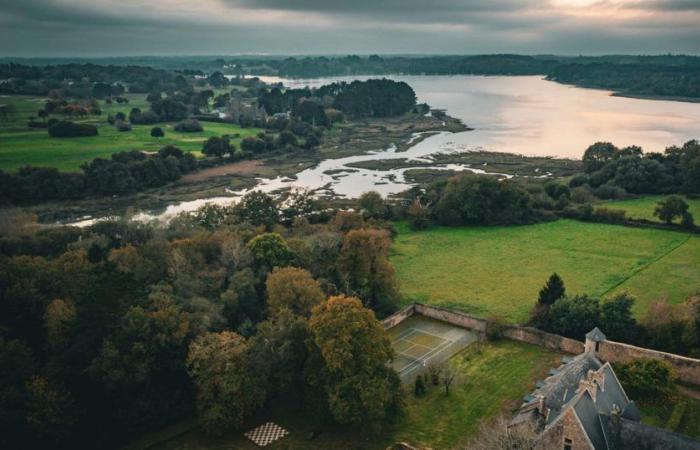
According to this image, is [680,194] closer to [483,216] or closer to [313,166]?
[483,216]

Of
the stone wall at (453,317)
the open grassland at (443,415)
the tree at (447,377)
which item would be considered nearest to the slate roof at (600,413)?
the open grassland at (443,415)

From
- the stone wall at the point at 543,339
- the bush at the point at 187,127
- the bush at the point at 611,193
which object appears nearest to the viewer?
the stone wall at the point at 543,339

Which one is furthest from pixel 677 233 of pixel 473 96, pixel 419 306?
pixel 473 96

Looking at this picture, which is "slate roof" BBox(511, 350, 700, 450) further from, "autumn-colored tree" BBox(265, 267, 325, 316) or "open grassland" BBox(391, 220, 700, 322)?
"open grassland" BBox(391, 220, 700, 322)

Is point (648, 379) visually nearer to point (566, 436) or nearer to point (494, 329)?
point (494, 329)

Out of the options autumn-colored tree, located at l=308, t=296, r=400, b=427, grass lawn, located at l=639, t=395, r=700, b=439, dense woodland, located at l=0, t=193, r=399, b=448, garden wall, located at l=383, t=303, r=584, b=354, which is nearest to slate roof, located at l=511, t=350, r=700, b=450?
grass lawn, located at l=639, t=395, r=700, b=439

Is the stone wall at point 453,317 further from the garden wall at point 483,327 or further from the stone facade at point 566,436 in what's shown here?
the stone facade at point 566,436
